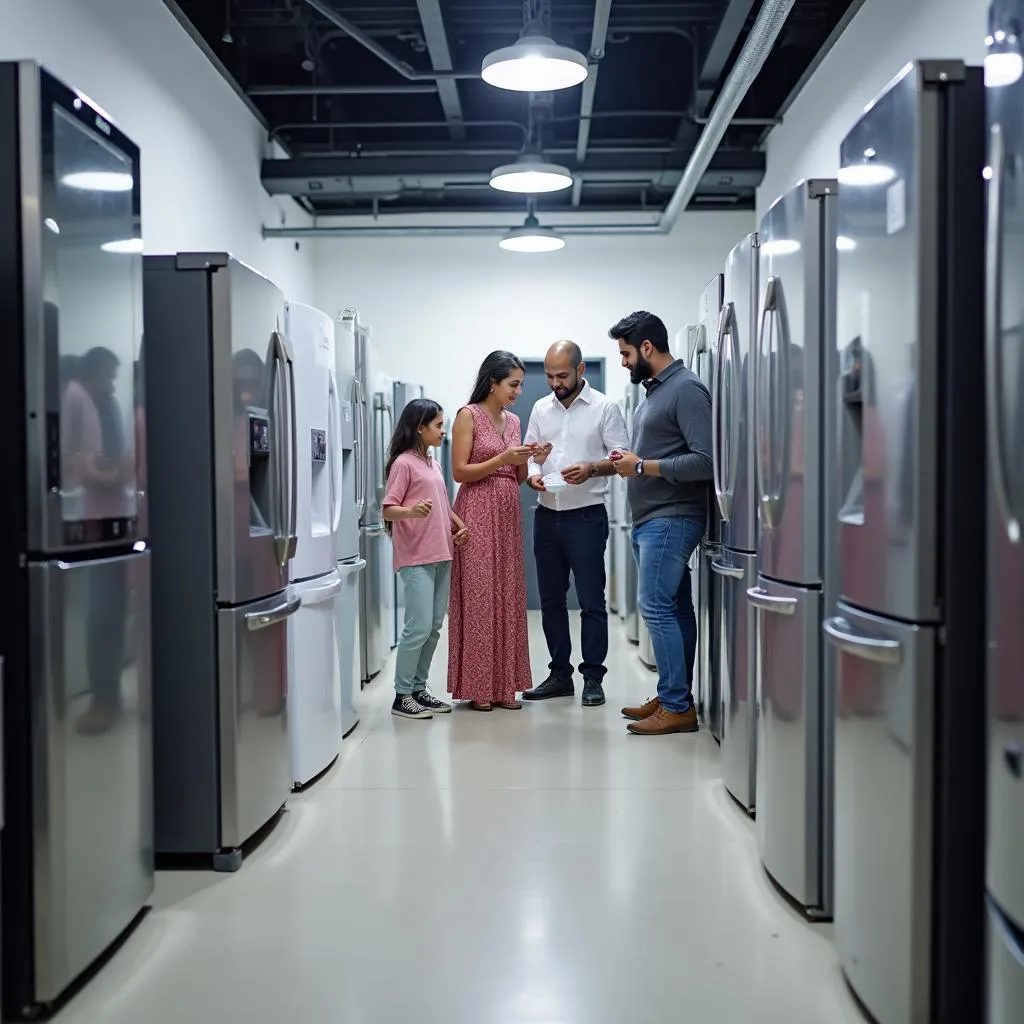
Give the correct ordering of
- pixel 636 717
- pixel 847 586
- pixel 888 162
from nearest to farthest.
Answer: pixel 888 162 → pixel 847 586 → pixel 636 717

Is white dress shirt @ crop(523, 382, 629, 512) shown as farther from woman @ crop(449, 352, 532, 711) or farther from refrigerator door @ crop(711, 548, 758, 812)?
refrigerator door @ crop(711, 548, 758, 812)

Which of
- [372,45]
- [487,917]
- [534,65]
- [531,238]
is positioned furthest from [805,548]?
[531,238]

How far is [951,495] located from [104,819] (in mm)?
1772

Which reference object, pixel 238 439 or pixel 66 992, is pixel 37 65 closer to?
pixel 238 439

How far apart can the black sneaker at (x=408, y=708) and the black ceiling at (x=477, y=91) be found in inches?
124

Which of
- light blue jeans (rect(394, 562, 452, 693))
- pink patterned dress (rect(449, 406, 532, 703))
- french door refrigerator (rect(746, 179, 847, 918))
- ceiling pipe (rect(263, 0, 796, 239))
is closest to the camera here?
french door refrigerator (rect(746, 179, 847, 918))

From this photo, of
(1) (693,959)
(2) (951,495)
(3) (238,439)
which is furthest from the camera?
(3) (238,439)

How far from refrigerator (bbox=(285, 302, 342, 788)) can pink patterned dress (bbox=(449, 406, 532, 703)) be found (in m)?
0.90

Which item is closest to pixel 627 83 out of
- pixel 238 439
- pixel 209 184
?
pixel 209 184

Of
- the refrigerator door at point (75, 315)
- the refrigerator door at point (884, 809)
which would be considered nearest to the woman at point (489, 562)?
the refrigerator door at point (75, 315)

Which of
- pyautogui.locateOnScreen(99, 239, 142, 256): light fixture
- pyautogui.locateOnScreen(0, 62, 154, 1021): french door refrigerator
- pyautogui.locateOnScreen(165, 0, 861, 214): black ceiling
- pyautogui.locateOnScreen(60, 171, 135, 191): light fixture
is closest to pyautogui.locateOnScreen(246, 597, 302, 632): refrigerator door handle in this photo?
pyautogui.locateOnScreen(0, 62, 154, 1021): french door refrigerator

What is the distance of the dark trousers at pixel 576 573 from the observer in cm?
498

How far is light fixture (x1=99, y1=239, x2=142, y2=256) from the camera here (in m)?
2.31

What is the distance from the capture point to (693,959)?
235cm
